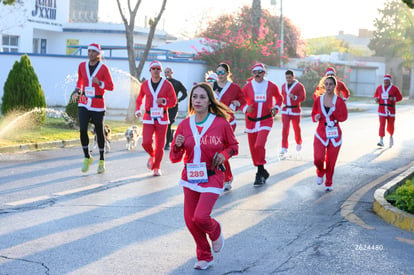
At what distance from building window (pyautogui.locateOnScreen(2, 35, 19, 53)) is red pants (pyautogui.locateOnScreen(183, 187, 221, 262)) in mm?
35726

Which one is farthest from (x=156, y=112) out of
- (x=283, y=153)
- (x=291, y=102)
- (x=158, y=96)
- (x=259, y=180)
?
(x=291, y=102)

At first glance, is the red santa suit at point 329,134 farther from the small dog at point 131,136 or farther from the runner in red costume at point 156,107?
the small dog at point 131,136

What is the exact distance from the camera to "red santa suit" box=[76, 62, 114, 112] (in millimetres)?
12477

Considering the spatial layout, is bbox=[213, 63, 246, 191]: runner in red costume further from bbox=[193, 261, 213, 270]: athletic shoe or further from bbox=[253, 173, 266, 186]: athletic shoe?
bbox=[193, 261, 213, 270]: athletic shoe

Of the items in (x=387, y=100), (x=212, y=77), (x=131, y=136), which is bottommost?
(x=131, y=136)

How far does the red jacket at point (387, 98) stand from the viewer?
19.3 m

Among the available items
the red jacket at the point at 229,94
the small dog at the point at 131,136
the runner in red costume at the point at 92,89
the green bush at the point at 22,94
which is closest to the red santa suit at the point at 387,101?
the small dog at the point at 131,136

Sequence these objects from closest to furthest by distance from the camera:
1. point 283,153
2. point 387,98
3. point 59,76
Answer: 1. point 283,153
2. point 387,98
3. point 59,76

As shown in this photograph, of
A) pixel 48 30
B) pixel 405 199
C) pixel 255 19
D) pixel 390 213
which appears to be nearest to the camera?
pixel 390 213

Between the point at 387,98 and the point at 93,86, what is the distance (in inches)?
360

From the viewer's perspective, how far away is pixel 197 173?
6891mm

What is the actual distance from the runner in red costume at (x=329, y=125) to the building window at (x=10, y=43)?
1253 inches

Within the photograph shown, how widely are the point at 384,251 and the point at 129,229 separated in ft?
8.76

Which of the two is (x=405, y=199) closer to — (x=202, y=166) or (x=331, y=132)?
(x=331, y=132)
